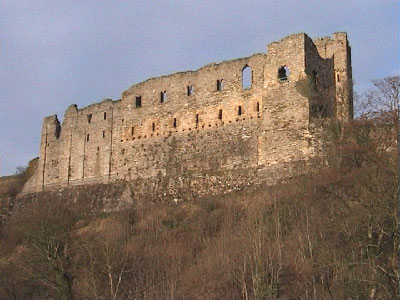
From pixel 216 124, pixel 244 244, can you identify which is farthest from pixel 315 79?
pixel 244 244

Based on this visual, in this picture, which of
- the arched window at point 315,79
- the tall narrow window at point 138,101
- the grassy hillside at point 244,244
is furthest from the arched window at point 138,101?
the arched window at point 315,79

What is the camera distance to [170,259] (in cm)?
2703

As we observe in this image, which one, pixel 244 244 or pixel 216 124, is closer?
pixel 244 244

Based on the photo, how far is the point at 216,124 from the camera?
1401 inches

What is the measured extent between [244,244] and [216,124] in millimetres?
11187

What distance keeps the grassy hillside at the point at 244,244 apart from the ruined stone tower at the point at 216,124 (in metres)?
1.85

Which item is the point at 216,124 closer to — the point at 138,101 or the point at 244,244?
the point at 138,101

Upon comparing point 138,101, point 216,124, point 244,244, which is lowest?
point 244,244

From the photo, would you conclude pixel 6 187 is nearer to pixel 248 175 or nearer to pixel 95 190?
pixel 95 190

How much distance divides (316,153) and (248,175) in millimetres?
3249

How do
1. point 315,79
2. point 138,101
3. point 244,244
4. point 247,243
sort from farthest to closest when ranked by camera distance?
1. point 138,101
2. point 315,79
3. point 247,243
4. point 244,244

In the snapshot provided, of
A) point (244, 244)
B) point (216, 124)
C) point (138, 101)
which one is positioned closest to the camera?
point (244, 244)

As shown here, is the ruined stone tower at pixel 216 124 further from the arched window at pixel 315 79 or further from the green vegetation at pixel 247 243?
the green vegetation at pixel 247 243

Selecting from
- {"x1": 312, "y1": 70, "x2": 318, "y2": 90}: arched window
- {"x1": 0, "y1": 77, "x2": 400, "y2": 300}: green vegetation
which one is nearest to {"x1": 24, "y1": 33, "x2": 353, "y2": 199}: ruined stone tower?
{"x1": 312, "y1": 70, "x2": 318, "y2": 90}: arched window
